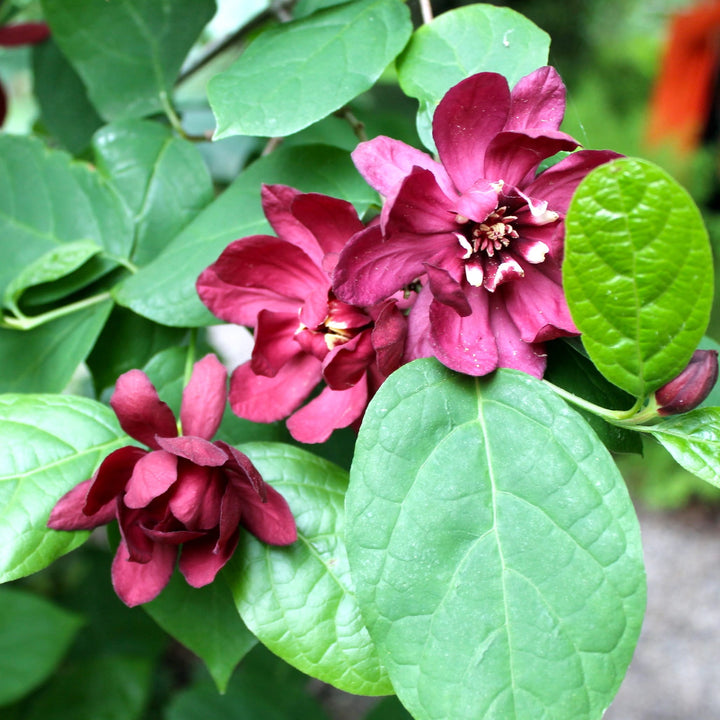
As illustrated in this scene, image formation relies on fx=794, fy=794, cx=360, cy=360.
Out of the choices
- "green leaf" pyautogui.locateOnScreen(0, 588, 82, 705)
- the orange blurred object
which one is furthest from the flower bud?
the orange blurred object

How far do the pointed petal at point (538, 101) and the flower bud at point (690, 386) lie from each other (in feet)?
0.49

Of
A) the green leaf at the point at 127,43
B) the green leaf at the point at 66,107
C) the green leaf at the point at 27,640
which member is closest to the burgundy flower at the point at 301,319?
the green leaf at the point at 127,43

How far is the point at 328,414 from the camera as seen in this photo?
0.48 meters

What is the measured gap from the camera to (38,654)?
1.25m

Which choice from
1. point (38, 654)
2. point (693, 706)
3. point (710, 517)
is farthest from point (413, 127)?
point (710, 517)

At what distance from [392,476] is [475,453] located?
0.05 m

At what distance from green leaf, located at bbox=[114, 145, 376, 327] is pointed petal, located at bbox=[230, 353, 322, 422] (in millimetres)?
69

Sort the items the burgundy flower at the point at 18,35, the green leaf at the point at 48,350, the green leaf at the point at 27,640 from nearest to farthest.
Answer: the green leaf at the point at 48,350 → the burgundy flower at the point at 18,35 → the green leaf at the point at 27,640

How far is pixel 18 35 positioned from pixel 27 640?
0.91 metres

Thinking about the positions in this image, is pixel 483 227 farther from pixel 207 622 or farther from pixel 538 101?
pixel 207 622

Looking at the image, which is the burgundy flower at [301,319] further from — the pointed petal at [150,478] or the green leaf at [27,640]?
the green leaf at [27,640]

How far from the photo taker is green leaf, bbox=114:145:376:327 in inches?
21.8

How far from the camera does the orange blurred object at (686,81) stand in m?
2.29

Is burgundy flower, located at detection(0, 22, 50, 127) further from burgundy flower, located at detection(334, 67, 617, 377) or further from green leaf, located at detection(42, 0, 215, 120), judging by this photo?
burgundy flower, located at detection(334, 67, 617, 377)
